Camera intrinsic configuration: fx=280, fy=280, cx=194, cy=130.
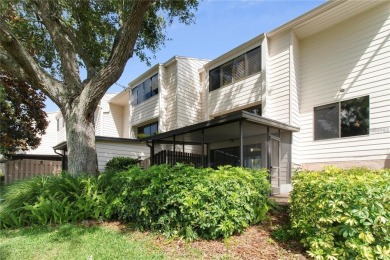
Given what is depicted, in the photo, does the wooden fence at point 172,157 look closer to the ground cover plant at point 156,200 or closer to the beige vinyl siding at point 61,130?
the ground cover plant at point 156,200

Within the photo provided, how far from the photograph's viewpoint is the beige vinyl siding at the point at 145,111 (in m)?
16.9

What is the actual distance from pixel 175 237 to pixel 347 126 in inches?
309

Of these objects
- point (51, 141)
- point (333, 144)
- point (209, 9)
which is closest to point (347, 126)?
point (333, 144)

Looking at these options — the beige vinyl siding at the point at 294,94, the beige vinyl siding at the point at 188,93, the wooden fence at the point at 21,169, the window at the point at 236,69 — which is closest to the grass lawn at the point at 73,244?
the beige vinyl siding at the point at 294,94

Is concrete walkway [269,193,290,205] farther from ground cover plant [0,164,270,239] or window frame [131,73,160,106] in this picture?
window frame [131,73,160,106]

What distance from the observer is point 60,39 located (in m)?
8.65

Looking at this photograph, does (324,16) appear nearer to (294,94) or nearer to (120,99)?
(294,94)

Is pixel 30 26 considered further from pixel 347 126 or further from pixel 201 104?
pixel 347 126

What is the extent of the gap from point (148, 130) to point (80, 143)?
10635 millimetres

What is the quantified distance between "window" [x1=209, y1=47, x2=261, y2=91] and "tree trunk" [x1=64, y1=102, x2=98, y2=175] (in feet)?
24.6

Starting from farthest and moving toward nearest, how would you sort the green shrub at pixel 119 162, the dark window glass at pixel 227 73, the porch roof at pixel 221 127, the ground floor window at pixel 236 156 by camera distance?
1. the dark window glass at pixel 227 73
2. the green shrub at pixel 119 162
3. the ground floor window at pixel 236 156
4. the porch roof at pixel 221 127

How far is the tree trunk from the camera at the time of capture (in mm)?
7641

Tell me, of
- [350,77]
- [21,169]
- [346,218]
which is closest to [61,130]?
[21,169]

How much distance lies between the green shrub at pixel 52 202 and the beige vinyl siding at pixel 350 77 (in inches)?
318
